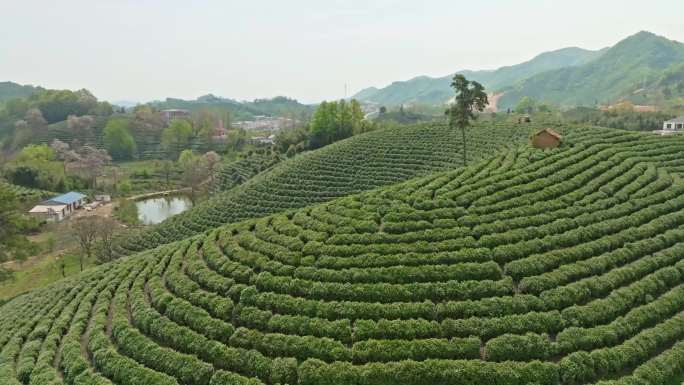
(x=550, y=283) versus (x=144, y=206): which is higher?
(x=550, y=283)

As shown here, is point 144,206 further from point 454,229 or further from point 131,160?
point 454,229

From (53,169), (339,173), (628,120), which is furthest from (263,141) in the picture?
A: (628,120)

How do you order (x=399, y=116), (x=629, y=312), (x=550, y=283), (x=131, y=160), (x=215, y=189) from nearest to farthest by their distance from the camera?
(x=629, y=312), (x=550, y=283), (x=215, y=189), (x=131, y=160), (x=399, y=116)

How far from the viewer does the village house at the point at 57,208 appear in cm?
6132

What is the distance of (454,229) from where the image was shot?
72.4ft

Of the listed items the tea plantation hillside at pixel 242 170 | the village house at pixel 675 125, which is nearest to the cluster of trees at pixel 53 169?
the tea plantation hillside at pixel 242 170

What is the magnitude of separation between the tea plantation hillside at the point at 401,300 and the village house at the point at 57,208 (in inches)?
1643

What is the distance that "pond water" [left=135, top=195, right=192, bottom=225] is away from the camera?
66.8m

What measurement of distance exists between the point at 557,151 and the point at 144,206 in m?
65.6

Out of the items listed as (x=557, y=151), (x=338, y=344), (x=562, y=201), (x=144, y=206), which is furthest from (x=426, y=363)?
(x=144, y=206)

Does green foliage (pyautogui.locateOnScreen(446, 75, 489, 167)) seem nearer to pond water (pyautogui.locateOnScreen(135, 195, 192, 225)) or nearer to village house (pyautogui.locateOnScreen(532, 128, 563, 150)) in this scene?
village house (pyautogui.locateOnScreen(532, 128, 563, 150))

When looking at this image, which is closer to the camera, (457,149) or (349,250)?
(349,250)

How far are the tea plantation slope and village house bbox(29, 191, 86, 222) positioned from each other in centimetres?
2403

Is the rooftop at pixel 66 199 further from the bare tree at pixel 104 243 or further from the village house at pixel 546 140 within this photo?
the village house at pixel 546 140
